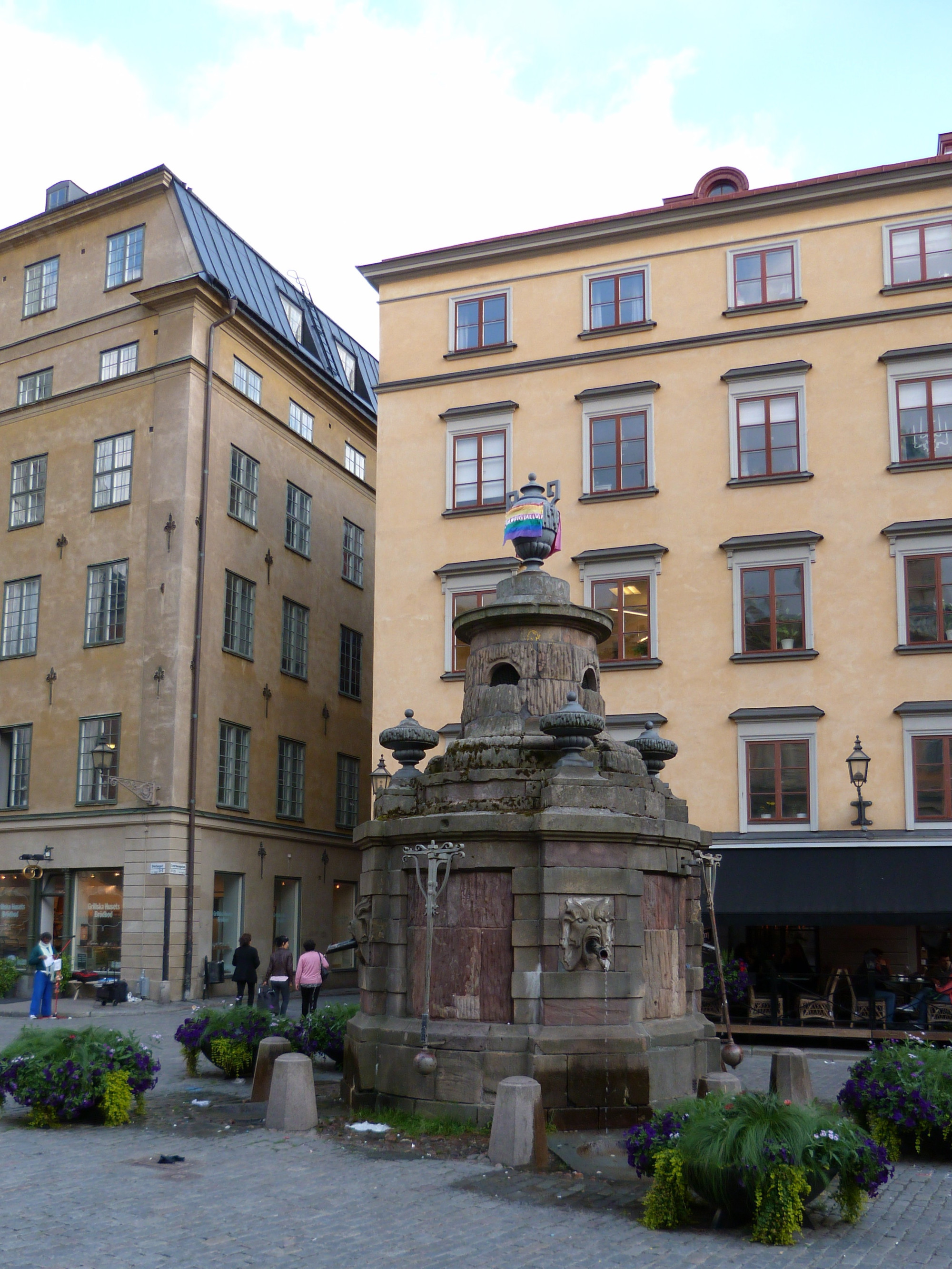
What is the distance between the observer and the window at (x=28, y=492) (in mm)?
33531

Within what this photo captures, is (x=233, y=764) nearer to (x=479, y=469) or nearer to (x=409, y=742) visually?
(x=479, y=469)

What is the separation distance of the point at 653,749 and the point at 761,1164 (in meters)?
6.44

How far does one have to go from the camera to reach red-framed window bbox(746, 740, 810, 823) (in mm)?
24781

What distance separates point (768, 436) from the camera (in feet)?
87.6

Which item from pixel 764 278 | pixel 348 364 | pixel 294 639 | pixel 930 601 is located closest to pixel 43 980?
pixel 294 639

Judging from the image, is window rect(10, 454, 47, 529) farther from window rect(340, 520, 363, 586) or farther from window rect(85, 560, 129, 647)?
window rect(340, 520, 363, 586)

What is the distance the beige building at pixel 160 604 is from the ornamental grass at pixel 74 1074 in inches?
621

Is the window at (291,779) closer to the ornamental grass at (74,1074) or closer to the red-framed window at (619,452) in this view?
the red-framed window at (619,452)

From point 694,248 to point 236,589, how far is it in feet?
46.4

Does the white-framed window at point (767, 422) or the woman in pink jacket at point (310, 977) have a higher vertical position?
the white-framed window at point (767, 422)

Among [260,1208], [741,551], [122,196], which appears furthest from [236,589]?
[260,1208]

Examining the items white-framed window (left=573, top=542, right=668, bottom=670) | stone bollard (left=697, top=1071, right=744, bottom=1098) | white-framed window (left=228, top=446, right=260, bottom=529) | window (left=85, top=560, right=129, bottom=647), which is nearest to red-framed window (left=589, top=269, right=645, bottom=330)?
white-framed window (left=573, top=542, right=668, bottom=670)

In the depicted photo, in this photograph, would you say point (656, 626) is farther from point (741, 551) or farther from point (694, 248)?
point (694, 248)

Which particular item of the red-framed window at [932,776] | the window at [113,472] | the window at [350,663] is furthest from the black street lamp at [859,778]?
the window at [113,472]
